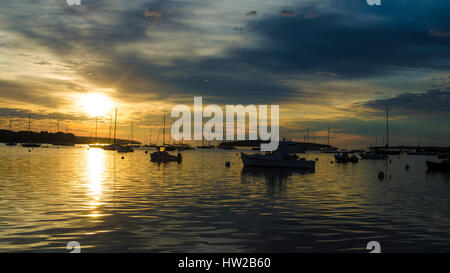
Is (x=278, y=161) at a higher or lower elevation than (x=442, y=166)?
higher

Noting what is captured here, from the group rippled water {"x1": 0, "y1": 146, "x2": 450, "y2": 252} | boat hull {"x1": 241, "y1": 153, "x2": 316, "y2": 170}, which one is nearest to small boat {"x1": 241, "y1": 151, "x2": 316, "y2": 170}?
boat hull {"x1": 241, "y1": 153, "x2": 316, "y2": 170}

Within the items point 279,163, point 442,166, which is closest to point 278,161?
point 279,163

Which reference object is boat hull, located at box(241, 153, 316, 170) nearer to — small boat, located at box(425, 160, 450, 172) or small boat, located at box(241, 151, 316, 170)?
small boat, located at box(241, 151, 316, 170)

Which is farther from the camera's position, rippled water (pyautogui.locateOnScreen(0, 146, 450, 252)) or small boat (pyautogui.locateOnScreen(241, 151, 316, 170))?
small boat (pyautogui.locateOnScreen(241, 151, 316, 170))

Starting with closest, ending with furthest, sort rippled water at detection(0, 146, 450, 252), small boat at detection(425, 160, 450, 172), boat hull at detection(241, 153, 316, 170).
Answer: rippled water at detection(0, 146, 450, 252) < boat hull at detection(241, 153, 316, 170) < small boat at detection(425, 160, 450, 172)

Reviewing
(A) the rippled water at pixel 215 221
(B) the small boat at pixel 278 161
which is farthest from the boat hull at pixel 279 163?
(A) the rippled water at pixel 215 221

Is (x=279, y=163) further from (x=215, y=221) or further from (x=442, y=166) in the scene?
(x=215, y=221)

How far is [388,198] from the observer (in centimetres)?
3347

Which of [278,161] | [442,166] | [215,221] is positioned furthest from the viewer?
[442,166]

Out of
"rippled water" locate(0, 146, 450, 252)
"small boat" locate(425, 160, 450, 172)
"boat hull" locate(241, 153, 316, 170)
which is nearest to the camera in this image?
"rippled water" locate(0, 146, 450, 252)

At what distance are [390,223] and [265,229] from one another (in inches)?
297
